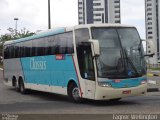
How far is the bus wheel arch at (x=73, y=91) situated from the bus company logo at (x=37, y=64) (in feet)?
10.1

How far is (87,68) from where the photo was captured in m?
18.3

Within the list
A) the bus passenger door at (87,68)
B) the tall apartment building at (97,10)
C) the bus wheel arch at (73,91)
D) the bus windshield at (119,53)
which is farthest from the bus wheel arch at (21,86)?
the tall apartment building at (97,10)

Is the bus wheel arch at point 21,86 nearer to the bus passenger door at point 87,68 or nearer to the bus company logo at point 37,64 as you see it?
the bus company logo at point 37,64

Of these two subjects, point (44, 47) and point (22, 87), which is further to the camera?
point (22, 87)

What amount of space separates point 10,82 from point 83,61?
37.0 feet

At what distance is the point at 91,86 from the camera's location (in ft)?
59.2

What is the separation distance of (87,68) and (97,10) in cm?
7510

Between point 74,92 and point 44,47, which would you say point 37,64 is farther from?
point 74,92

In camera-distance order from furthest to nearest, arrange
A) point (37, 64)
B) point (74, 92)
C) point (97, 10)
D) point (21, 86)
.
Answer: point (97, 10) < point (21, 86) < point (37, 64) < point (74, 92)

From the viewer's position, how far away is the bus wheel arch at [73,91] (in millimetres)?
19266

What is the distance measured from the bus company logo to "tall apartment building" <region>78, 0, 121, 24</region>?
5493 cm

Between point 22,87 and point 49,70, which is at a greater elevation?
point 49,70

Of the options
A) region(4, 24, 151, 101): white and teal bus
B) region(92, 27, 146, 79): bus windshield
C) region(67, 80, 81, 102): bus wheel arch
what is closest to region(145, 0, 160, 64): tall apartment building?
region(4, 24, 151, 101): white and teal bus

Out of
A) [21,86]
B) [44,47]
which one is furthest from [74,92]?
[21,86]
